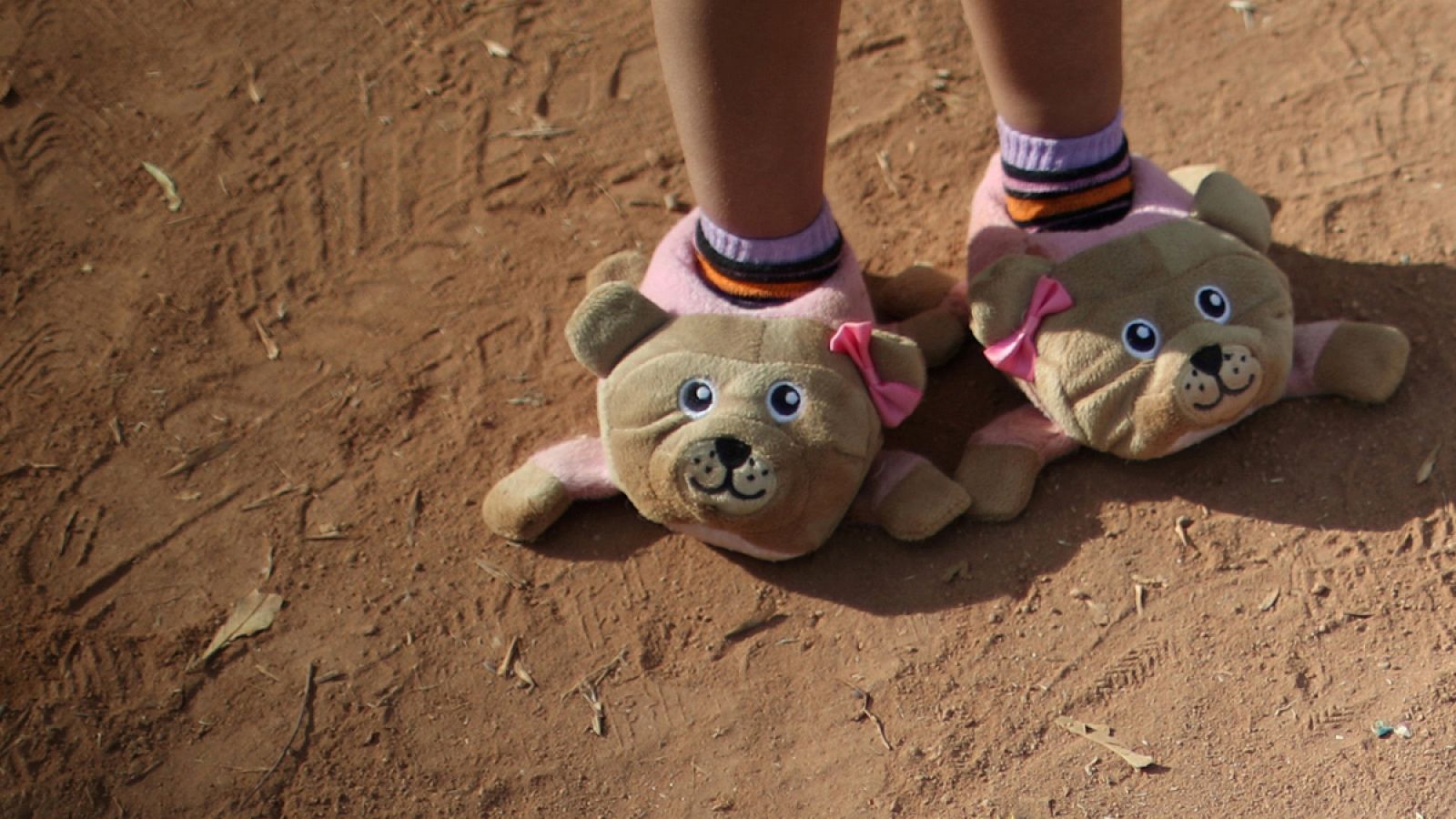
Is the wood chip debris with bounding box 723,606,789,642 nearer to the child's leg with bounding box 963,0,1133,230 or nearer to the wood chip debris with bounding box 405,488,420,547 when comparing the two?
the wood chip debris with bounding box 405,488,420,547

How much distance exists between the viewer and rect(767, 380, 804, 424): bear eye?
2090 millimetres

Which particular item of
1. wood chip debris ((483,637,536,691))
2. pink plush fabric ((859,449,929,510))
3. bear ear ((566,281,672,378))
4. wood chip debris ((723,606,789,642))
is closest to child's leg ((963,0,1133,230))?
pink plush fabric ((859,449,929,510))

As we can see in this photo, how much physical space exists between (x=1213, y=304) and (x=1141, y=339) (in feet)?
0.41

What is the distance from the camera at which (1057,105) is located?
7.41 ft

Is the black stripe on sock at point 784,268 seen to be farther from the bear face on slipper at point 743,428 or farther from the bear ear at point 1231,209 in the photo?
the bear ear at point 1231,209

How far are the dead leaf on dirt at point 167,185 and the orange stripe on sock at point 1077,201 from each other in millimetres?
1567

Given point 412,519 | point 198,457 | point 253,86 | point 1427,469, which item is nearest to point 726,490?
point 412,519

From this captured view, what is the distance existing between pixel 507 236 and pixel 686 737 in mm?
1056

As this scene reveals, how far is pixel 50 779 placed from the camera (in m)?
2.08

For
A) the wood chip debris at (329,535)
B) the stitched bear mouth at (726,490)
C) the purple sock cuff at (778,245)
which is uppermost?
the purple sock cuff at (778,245)

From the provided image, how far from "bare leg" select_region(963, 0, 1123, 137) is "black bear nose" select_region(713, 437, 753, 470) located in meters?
0.72

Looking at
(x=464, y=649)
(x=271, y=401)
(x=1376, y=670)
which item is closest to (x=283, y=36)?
(x=271, y=401)

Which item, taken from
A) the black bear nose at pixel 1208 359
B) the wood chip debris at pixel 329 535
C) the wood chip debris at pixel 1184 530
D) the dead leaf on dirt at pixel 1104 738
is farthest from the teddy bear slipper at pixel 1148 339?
the wood chip debris at pixel 329 535

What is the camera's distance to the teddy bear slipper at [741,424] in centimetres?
206
